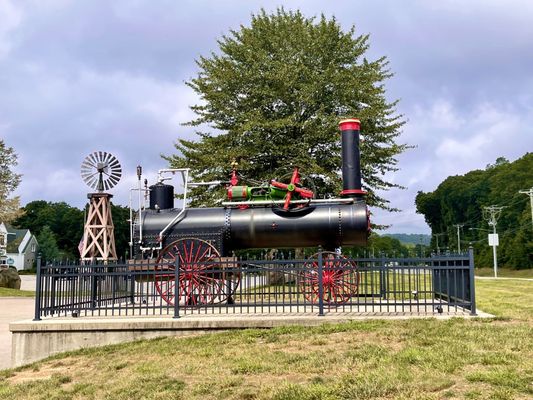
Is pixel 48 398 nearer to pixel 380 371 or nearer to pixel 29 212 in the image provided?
pixel 380 371

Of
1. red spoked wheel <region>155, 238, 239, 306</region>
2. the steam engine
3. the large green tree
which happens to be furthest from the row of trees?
red spoked wheel <region>155, 238, 239, 306</region>

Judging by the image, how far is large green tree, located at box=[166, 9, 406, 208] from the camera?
2456 cm

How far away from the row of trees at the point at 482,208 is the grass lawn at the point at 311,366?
64.5 metres

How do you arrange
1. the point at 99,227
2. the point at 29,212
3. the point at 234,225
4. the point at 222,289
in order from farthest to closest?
1. the point at 29,212
2. the point at 99,227
3. the point at 234,225
4. the point at 222,289

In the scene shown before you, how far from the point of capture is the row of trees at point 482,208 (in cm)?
6931

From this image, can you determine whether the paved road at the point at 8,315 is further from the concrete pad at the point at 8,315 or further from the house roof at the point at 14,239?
the house roof at the point at 14,239

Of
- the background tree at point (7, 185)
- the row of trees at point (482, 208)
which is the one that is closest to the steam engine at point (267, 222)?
the background tree at point (7, 185)

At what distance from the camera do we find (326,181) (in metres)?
24.6

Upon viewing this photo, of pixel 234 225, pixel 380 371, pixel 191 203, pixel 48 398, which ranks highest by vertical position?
pixel 191 203

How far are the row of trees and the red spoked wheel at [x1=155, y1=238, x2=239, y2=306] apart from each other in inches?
2461

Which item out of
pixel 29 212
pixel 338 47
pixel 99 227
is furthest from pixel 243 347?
pixel 29 212

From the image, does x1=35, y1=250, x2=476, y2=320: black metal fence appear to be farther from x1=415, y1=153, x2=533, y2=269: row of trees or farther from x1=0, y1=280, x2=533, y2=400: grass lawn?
x1=415, y1=153, x2=533, y2=269: row of trees

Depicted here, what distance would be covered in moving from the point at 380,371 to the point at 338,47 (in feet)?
73.8

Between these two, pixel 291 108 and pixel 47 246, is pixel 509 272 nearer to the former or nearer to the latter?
pixel 291 108
